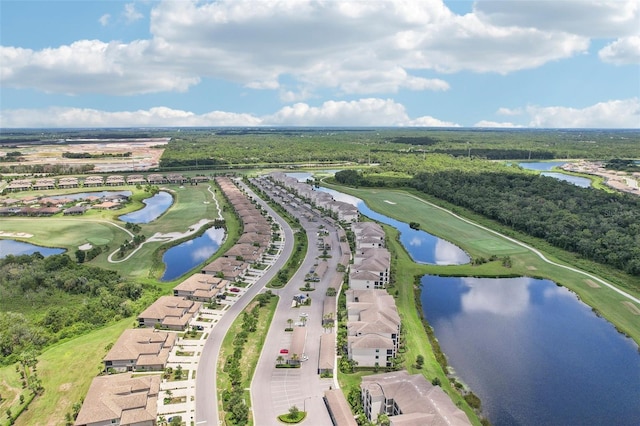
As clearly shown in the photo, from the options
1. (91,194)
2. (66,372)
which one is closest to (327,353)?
(66,372)

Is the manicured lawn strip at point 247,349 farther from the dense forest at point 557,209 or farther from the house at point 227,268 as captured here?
the dense forest at point 557,209

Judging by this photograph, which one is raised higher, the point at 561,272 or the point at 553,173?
the point at 553,173

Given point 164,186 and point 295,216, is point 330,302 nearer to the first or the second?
point 295,216

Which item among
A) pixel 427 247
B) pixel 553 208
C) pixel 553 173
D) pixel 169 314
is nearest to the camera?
pixel 169 314

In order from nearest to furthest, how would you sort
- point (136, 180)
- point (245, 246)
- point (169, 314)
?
1. point (169, 314)
2. point (245, 246)
3. point (136, 180)

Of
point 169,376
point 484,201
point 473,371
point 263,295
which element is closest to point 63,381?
point 169,376

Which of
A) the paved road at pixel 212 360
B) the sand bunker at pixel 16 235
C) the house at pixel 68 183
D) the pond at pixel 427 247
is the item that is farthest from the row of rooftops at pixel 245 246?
the house at pixel 68 183

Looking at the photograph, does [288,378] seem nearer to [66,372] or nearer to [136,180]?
[66,372]
